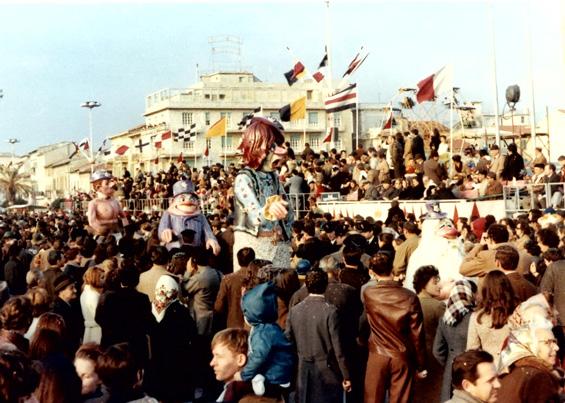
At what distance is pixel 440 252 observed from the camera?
34.8 ft

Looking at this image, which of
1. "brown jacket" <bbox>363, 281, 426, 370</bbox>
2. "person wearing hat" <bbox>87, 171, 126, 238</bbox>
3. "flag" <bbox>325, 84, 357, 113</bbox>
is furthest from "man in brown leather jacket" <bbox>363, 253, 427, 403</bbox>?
"flag" <bbox>325, 84, 357, 113</bbox>

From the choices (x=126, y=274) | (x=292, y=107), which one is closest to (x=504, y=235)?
(x=126, y=274)

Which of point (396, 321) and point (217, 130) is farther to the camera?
point (217, 130)

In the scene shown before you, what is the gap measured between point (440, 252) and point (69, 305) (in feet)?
13.7

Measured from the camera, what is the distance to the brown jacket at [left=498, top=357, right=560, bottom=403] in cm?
626

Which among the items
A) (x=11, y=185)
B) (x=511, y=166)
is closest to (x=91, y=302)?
(x=511, y=166)

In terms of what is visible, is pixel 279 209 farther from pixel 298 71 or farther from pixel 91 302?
pixel 298 71

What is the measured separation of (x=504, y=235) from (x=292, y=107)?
24504 millimetres

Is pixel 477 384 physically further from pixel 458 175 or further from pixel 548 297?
pixel 458 175

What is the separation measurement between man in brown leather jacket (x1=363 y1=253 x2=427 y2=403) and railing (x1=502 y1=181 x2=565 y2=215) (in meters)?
10.8

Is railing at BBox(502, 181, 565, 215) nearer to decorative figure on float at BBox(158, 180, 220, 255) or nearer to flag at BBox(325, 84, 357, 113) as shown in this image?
decorative figure on float at BBox(158, 180, 220, 255)

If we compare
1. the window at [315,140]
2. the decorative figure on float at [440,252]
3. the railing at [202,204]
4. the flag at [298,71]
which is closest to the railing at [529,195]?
the railing at [202,204]

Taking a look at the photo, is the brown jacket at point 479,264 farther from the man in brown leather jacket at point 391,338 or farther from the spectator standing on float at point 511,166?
the spectator standing on float at point 511,166

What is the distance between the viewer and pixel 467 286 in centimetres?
840
